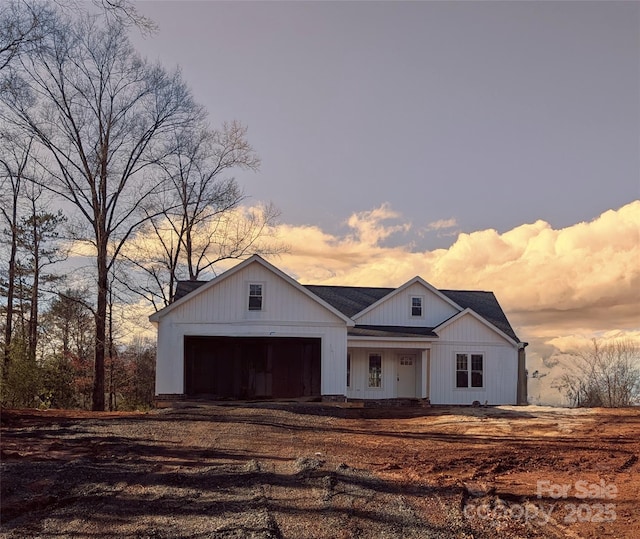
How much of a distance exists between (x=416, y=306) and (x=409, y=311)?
1.32 feet

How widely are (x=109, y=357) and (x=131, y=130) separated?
13.1 meters

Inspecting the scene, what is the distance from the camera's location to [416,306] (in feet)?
92.3

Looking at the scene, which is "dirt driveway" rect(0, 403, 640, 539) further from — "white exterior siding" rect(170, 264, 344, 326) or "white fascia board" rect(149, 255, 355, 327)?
"white exterior siding" rect(170, 264, 344, 326)

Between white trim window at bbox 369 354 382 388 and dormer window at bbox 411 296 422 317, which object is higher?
dormer window at bbox 411 296 422 317

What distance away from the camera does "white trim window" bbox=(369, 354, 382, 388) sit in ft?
87.9

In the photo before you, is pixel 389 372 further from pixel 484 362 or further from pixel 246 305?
pixel 246 305

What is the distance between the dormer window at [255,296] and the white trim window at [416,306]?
26.8ft

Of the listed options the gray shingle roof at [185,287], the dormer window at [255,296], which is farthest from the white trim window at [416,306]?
the gray shingle roof at [185,287]

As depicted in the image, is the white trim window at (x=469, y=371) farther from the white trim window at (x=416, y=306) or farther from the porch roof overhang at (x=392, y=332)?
the white trim window at (x=416, y=306)

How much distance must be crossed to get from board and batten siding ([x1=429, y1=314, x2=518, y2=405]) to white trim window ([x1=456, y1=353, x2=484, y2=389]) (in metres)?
0.14

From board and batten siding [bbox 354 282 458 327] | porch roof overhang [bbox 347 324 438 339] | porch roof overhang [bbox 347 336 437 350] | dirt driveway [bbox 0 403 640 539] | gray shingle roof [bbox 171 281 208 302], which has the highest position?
gray shingle roof [bbox 171 281 208 302]

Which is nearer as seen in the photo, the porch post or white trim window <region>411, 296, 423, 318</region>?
the porch post

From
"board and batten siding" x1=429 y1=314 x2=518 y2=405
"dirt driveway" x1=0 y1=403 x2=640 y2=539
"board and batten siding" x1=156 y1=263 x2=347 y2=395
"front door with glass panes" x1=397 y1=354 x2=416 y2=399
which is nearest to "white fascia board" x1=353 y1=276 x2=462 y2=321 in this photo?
"board and batten siding" x1=429 y1=314 x2=518 y2=405

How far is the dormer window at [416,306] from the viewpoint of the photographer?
28078 mm
